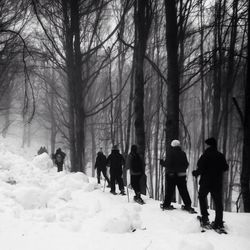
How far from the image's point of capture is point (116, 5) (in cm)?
1842

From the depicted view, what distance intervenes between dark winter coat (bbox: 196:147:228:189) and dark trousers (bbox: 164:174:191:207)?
55.2 inches

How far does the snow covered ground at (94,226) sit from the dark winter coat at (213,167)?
0.83 m

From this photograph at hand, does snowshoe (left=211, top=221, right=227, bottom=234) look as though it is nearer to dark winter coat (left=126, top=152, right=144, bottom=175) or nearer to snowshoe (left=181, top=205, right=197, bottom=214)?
snowshoe (left=181, top=205, right=197, bottom=214)

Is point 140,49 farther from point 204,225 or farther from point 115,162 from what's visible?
point 204,225

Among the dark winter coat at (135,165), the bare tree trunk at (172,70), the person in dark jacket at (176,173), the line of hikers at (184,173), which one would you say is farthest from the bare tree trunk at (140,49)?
the person in dark jacket at (176,173)

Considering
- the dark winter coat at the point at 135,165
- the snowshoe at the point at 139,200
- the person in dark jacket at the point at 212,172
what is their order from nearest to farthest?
the person in dark jacket at the point at 212,172, the snowshoe at the point at 139,200, the dark winter coat at the point at 135,165

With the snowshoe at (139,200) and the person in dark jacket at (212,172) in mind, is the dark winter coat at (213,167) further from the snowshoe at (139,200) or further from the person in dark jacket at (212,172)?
the snowshoe at (139,200)

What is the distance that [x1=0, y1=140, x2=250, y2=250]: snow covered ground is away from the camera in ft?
17.5

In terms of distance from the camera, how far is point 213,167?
678cm

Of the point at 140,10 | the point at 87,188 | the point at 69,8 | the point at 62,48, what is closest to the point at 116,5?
the point at 62,48

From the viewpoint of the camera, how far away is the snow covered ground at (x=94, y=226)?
5340mm

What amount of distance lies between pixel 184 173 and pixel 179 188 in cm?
40

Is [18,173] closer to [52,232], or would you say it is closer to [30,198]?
[30,198]

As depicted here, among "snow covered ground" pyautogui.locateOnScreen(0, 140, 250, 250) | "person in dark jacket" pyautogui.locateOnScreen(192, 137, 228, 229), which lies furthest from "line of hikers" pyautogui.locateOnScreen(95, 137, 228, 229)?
"snow covered ground" pyautogui.locateOnScreen(0, 140, 250, 250)
